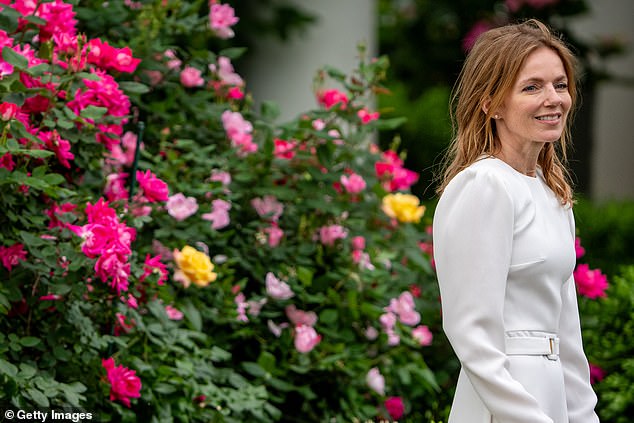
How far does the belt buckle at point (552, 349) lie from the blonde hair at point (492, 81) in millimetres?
315

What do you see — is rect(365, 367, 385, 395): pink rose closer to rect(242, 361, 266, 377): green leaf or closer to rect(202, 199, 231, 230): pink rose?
rect(242, 361, 266, 377): green leaf

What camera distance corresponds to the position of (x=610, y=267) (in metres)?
6.00

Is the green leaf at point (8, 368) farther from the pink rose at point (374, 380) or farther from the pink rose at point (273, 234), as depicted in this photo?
the pink rose at point (374, 380)

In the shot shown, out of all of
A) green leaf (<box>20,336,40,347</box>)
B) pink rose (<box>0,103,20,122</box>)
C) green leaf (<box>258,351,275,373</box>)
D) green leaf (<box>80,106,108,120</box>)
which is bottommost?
green leaf (<box>258,351,275,373</box>)

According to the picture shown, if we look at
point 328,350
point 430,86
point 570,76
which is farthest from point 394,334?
point 430,86

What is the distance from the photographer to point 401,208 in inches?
146

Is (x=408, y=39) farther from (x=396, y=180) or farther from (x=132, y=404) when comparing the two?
(x=132, y=404)

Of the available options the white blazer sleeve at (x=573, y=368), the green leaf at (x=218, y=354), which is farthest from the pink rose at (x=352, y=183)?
the white blazer sleeve at (x=573, y=368)

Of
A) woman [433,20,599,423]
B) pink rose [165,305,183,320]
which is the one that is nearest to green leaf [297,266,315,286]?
pink rose [165,305,183,320]

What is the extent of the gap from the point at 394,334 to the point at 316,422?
1.30 ft

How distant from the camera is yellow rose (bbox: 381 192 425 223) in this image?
371 cm

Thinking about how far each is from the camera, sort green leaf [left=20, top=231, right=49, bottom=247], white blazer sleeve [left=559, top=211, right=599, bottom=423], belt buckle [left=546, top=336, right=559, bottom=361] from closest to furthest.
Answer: belt buckle [left=546, top=336, right=559, bottom=361]
white blazer sleeve [left=559, top=211, right=599, bottom=423]
green leaf [left=20, top=231, right=49, bottom=247]

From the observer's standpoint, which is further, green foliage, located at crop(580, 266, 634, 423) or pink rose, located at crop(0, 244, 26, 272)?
green foliage, located at crop(580, 266, 634, 423)

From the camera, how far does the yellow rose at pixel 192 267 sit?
9.80ft
